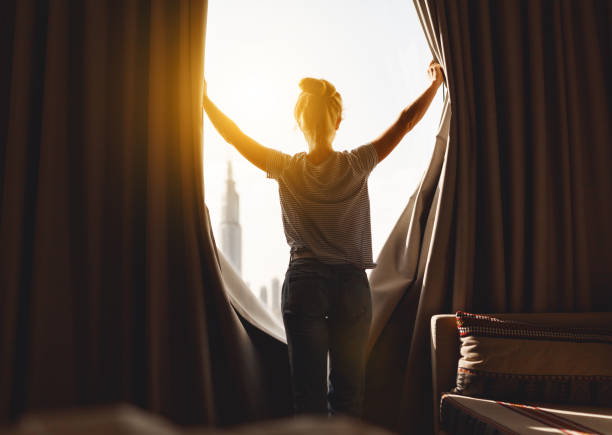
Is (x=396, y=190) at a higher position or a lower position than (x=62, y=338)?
higher

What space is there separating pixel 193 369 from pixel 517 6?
210 centimetres

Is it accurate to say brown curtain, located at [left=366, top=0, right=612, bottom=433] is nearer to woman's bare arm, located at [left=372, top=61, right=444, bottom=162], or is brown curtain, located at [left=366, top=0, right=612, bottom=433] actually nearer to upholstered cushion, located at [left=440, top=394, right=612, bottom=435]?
woman's bare arm, located at [left=372, top=61, right=444, bottom=162]

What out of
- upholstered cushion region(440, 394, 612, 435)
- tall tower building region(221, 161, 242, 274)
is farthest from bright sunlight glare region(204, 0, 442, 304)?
upholstered cushion region(440, 394, 612, 435)

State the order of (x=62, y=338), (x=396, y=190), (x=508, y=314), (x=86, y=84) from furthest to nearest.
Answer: (x=396, y=190) < (x=508, y=314) < (x=86, y=84) < (x=62, y=338)

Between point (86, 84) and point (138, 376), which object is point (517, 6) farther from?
point (138, 376)

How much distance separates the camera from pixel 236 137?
1.67 m

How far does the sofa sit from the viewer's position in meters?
1.21

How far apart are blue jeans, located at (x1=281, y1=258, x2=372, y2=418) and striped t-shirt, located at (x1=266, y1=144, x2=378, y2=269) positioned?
0.20 ft

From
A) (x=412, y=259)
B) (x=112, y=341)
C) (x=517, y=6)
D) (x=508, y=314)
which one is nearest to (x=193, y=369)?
(x=112, y=341)

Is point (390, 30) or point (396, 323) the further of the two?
point (390, 30)

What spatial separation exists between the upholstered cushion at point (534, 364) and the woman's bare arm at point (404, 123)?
2.35ft

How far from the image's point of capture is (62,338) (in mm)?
1511

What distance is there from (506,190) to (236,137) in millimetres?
1217

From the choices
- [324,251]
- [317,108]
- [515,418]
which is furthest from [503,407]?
[317,108]
